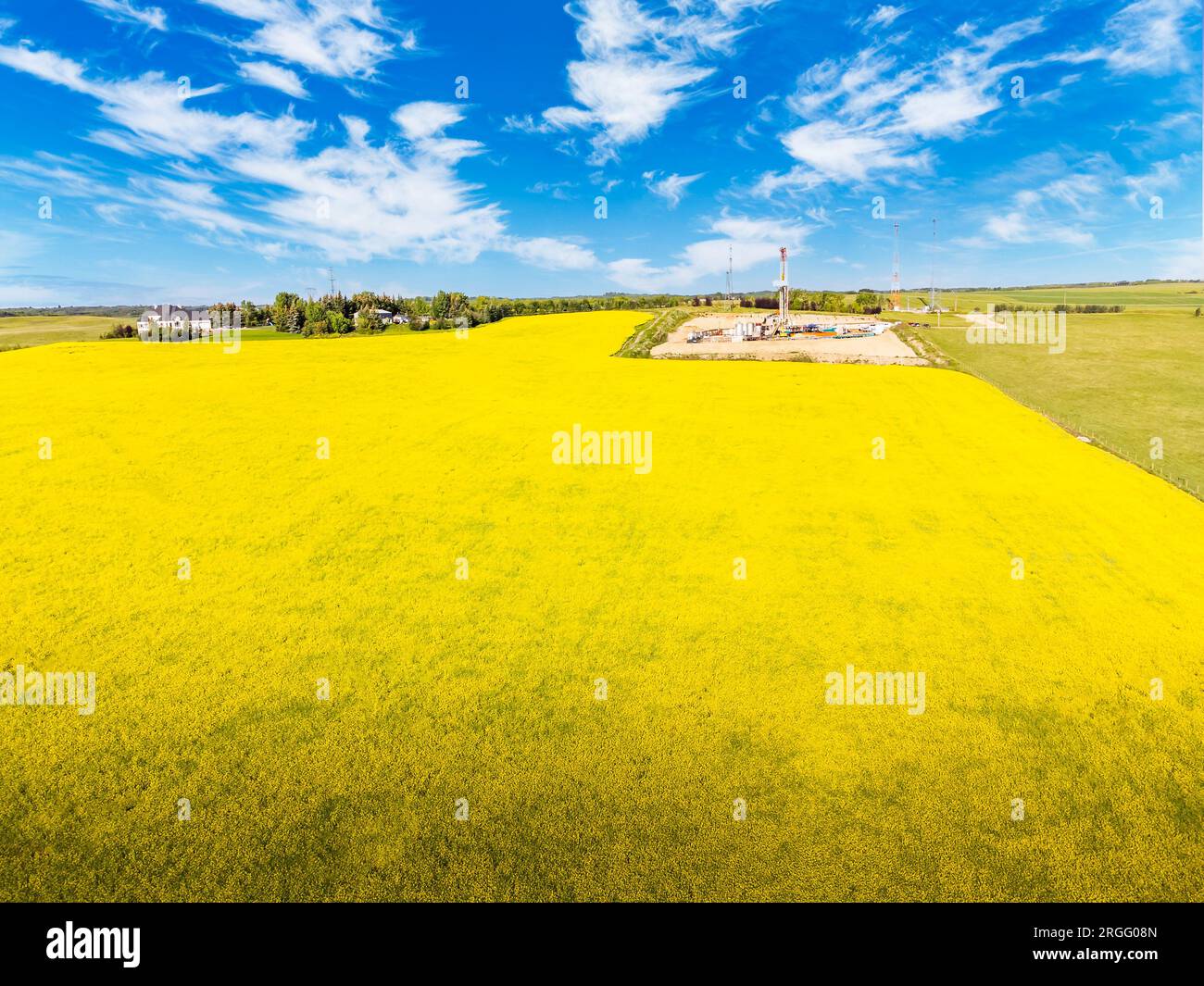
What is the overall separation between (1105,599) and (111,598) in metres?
40.5

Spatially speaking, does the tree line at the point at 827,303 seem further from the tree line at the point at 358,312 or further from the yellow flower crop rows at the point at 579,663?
the yellow flower crop rows at the point at 579,663

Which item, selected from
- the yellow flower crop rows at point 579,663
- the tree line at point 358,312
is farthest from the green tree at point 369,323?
the yellow flower crop rows at point 579,663

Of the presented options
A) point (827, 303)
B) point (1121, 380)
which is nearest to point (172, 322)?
point (827, 303)

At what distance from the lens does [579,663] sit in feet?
60.2

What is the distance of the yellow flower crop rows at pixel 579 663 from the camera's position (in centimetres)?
1229

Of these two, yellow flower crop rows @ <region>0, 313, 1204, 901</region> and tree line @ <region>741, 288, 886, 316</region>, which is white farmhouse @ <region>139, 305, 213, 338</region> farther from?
tree line @ <region>741, 288, 886, 316</region>

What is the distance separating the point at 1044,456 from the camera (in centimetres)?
3684

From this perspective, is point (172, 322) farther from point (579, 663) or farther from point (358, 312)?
point (579, 663)

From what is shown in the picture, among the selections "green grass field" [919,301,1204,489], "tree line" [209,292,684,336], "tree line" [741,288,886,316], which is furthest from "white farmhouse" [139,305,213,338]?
"green grass field" [919,301,1204,489]

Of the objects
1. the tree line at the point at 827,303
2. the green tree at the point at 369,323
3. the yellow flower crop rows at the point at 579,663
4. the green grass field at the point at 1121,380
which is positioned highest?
the tree line at the point at 827,303

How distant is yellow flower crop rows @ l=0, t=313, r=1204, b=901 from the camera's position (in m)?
12.3

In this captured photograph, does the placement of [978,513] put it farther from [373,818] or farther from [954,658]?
Result: [373,818]

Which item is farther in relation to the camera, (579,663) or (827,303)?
(827,303)
